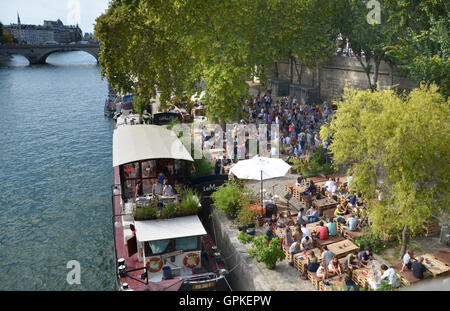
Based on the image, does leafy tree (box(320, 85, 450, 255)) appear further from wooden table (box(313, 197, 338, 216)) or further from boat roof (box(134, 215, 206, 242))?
boat roof (box(134, 215, 206, 242))

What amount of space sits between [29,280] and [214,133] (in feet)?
50.8

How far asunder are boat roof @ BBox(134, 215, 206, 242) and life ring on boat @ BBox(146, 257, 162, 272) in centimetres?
77

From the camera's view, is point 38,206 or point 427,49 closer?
point 427,49

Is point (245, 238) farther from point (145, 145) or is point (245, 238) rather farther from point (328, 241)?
point (145, 145)

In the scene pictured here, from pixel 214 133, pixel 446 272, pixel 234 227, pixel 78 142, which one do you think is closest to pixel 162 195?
pixel 234 227

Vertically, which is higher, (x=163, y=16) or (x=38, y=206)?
(x=163, y=16)

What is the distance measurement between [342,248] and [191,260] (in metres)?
4.99

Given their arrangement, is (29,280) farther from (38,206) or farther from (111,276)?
(38,206)

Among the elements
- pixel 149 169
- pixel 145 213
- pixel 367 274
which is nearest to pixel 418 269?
pixel 367 274

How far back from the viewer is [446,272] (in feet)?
36.5

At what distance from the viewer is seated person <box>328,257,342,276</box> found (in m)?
11.5

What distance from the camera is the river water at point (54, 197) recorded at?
17.2 metres

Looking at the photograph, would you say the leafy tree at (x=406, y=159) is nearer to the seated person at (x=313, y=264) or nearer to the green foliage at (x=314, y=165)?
the seated person at (x=313, y=264)

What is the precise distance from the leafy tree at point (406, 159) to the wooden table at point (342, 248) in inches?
50.7
